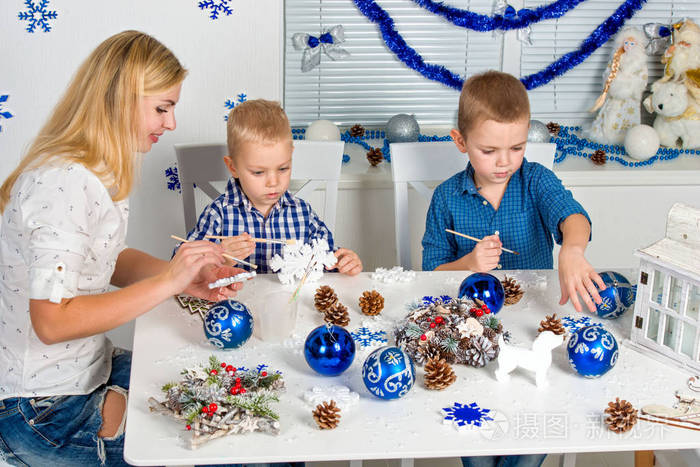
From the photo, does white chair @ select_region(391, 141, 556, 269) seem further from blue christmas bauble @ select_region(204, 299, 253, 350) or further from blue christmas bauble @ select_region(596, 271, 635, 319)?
blue christmas bauble @ select_region(204, 299, 253, 350)

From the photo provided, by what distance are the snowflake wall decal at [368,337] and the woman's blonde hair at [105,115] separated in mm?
550

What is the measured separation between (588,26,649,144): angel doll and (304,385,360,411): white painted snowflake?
79.8 inches

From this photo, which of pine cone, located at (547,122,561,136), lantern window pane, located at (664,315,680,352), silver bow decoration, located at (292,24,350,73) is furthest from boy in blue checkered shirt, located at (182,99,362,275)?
pine cone, located at (547,122,561,136)

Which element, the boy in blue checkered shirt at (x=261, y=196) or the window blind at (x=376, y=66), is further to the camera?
the window blind at (x=376, y=66)

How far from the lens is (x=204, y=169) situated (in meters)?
2.10

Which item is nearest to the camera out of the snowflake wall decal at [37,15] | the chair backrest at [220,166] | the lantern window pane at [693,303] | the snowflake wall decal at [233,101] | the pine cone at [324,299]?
the lantern window pane at [693,303]

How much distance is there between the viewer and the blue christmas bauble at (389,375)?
3.81 ft

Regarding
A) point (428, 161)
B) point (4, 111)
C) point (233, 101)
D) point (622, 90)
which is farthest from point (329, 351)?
point (622, 90)

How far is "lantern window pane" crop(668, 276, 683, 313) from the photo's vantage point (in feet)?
4.33

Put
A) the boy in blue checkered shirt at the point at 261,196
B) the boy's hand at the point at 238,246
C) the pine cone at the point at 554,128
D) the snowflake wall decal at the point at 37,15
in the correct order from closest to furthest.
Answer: the boy's hand at the point at 238,246 < the boy in blue checkered shirt at the point at 261,196 < the snowflake wall decal at the point at 37,15 < the pine cone at the point at 554,128

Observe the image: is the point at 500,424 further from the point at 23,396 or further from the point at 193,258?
the point at 23,396

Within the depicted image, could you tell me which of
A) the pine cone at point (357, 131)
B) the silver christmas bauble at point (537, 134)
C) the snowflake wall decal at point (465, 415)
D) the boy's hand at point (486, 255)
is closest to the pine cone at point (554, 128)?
the silver christmas bauble at point (537, 134)

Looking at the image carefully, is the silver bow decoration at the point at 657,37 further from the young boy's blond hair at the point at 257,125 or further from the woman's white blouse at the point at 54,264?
the woman's white blouse at the point at 54,264

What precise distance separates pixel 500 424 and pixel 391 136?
64.6 inches
